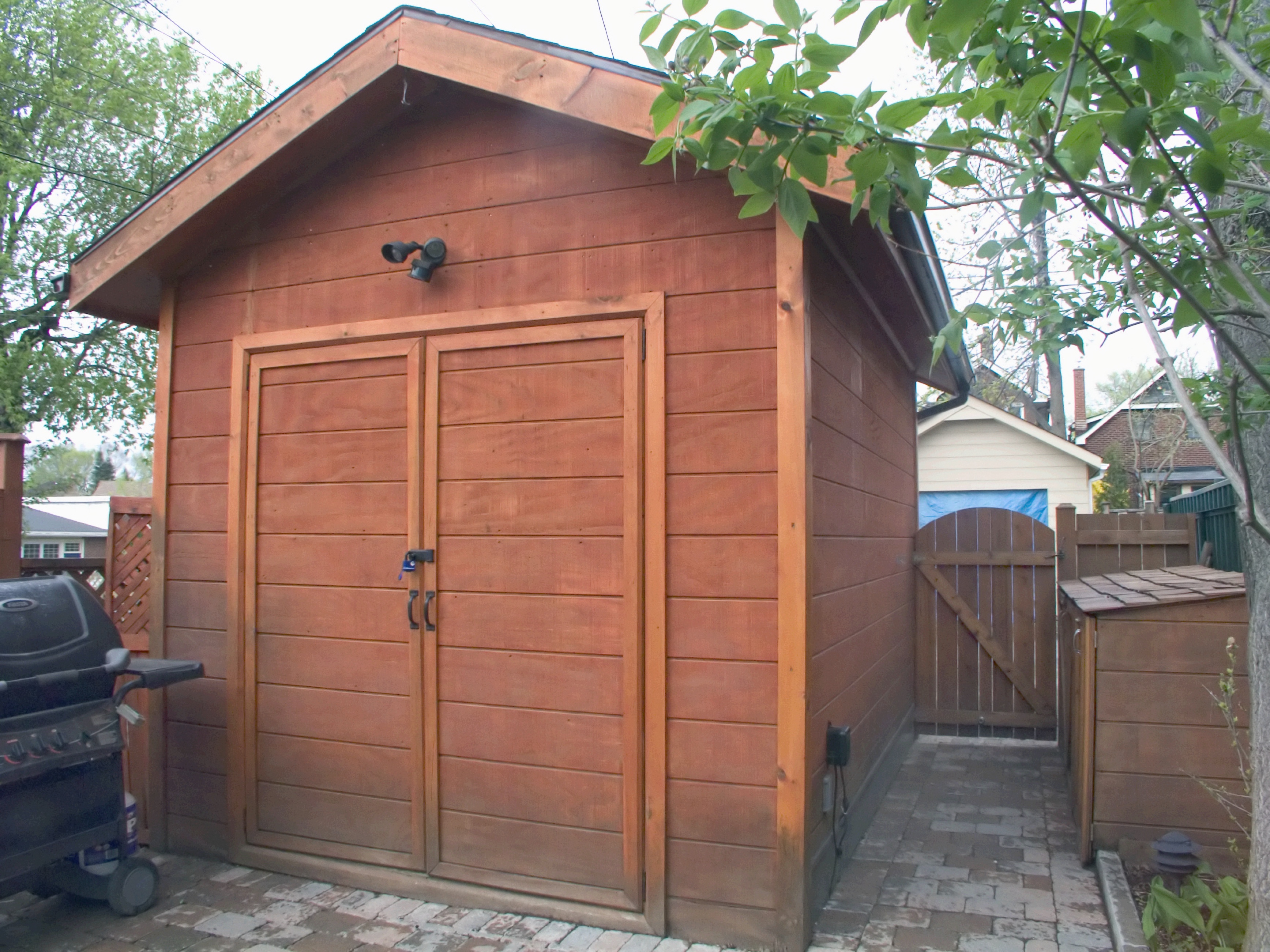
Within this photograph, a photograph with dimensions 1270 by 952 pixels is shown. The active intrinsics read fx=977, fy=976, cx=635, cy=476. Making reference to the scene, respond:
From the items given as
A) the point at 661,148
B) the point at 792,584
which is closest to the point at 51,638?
the point at 792,584

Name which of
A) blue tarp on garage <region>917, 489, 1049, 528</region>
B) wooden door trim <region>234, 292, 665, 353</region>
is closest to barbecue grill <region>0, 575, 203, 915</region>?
wooden door trim <region>234, 292, 665, 353</region>

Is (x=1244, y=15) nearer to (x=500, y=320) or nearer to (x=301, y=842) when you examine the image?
(x=500, y=320)

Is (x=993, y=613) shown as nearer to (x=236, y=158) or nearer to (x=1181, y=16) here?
(x=236, y=158)

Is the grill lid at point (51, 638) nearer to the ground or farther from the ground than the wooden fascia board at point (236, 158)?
nearer to the ground

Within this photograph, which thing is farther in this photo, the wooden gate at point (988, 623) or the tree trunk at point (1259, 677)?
the wooden gate at point (988, 623)

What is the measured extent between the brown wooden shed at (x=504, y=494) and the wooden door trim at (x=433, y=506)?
1 centimetres

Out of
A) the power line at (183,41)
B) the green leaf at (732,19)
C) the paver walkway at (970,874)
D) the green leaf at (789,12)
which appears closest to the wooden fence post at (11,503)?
the paver walkway at (970,874)

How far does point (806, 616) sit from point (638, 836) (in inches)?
Result: 38.3

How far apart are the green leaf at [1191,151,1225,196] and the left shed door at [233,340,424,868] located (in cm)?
281

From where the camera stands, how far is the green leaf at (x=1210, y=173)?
173 cm

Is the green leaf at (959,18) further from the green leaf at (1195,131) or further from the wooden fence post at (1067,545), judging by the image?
the wooden fence post at (1067,545)

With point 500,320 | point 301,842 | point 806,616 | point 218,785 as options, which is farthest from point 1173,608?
point 218,785

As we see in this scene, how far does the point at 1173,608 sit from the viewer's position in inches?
147

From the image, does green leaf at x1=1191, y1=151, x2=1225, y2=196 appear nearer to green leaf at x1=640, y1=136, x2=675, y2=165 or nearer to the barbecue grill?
green leaf at x1=640, y1=136, x2=675, y2=165
